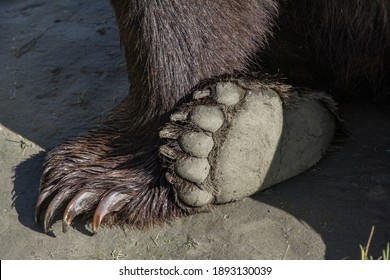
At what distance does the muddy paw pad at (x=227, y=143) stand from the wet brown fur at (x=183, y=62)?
0.09 metres

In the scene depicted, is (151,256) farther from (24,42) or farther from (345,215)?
(24,42)

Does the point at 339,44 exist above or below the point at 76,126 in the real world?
above

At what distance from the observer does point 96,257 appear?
2631 millimetres

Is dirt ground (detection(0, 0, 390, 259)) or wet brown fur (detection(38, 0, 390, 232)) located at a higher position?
wet brown fur (detection(38, 0, 390, 232))

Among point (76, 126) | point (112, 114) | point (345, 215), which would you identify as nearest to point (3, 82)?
point (76, 126)

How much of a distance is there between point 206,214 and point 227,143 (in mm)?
322

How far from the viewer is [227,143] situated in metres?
2.59

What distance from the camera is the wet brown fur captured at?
271 centimetres

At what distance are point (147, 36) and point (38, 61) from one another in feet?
4.62

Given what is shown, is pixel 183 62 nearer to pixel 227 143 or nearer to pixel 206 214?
pixel 227 143

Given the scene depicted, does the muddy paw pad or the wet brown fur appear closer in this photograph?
the muddy paw pad

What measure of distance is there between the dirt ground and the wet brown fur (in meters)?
0.11

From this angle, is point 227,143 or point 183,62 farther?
point 183,62

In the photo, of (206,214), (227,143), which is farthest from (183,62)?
(206,214)
